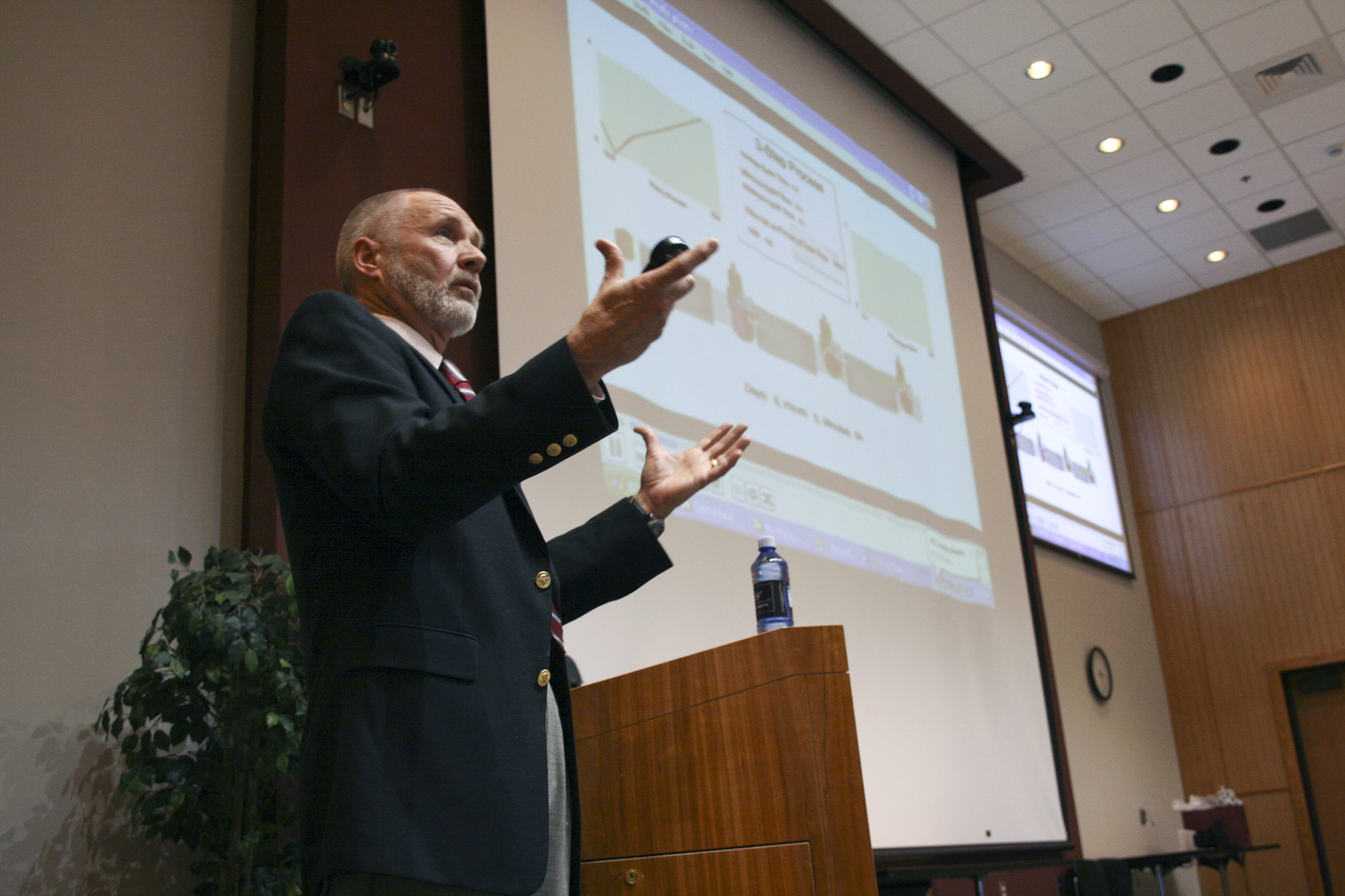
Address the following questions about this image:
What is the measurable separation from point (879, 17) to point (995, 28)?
61cm

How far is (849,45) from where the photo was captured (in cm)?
533

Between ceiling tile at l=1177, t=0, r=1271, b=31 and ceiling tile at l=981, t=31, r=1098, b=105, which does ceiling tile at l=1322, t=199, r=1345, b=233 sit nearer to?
ceiling tile at l=1177, t=0, r=1271, b=31

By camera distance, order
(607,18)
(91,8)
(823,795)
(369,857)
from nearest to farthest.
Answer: (369,857), (823,795), (91,8), (607,18)

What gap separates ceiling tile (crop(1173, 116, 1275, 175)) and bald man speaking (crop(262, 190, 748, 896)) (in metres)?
6.41

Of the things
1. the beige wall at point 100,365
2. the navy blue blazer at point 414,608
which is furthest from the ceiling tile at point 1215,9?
the navy blue blazer at point 414,608

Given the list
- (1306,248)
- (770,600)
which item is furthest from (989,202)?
(770,600)

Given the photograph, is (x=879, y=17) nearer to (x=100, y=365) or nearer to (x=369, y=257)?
(x=100, y=365)

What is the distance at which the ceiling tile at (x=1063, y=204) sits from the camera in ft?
22.7

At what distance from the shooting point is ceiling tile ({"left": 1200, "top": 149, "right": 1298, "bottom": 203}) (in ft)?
22.2

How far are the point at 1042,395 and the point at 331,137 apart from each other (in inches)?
220

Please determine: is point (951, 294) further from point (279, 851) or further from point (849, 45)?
point (279, 851)

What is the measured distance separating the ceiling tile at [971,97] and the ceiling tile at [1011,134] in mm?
72

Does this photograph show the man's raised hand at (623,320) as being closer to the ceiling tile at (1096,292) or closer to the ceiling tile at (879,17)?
the ceiling tile at (879,17)

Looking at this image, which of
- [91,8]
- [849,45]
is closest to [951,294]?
[849,45]
